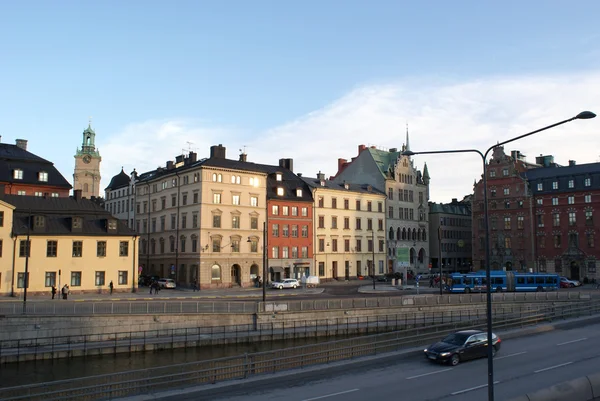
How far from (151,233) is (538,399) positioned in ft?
244

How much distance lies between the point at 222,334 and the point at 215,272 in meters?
30.9

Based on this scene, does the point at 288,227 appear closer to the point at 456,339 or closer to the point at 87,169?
the point at 456,339

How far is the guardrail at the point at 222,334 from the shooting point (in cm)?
3700

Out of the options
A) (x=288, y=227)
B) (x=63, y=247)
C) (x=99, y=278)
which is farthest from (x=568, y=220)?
(x=63, y=247)

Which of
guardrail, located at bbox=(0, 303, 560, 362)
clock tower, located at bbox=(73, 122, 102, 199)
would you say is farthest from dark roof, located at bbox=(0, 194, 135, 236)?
clock tower, located at bbox=(73, 122, 102, 199)

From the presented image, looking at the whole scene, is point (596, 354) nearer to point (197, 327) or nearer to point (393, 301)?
point (393, 301)

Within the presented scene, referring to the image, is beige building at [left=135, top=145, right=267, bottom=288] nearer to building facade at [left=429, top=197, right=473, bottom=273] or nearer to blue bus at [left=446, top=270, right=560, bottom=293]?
blue bus at [left=446, top=270, right=560, bottom=293]

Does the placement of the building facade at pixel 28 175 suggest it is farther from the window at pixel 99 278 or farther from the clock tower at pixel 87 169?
the clock tower at pixel 87 169

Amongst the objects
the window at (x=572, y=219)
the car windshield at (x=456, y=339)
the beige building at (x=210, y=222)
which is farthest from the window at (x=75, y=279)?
the window at (x=572, y=219)

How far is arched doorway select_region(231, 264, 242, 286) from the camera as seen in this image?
7650 cm

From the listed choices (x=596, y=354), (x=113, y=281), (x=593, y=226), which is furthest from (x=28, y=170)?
(x=593, y=226)

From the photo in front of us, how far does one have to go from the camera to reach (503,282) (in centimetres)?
7169

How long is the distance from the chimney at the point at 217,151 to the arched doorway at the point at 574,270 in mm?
59926

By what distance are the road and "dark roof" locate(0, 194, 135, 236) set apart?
42702 mm
